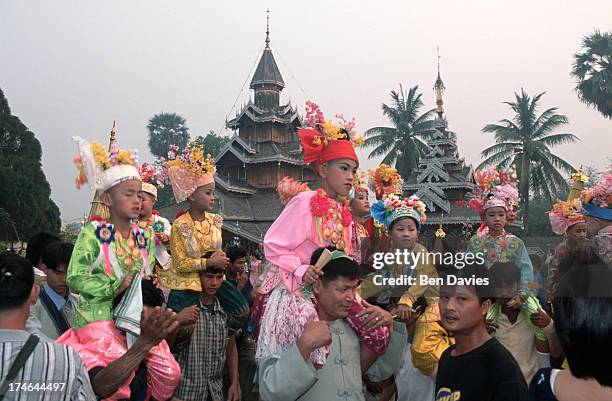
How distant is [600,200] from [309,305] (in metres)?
3.39

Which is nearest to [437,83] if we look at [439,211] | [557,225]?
[439,211]

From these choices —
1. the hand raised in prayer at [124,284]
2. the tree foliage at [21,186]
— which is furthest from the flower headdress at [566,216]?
the tree foliage at [21,186]

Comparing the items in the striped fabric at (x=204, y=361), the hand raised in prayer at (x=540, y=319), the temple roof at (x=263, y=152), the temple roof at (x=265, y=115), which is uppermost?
the temple roof at (x=265, y=115)

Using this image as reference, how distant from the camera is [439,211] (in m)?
26.4

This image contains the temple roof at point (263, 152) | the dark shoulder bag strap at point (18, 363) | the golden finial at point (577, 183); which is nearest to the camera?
the dark shoulder bag strap at point (18, 363)

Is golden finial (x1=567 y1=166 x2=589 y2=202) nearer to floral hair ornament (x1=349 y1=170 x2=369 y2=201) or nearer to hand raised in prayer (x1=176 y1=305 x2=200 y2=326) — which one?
floral hair ornament (x1=349 y1=170 x2=369 y2=201)

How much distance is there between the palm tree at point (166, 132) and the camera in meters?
61.2

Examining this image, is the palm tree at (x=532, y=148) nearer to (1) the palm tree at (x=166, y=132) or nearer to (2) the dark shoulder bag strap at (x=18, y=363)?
(2) the dark shoulder bag strap at (x=18, y=363)

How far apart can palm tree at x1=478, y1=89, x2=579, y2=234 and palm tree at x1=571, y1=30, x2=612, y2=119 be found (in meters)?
1.83

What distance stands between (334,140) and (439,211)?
2317 cm

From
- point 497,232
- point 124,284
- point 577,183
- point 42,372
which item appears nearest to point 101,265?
point 124,284

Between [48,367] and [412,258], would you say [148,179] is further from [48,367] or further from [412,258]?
[48,367]

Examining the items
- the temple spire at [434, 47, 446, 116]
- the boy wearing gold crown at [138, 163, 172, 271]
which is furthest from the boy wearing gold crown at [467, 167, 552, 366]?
the temple spire at [434, 47, 446, 116]

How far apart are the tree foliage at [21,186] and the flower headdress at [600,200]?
2331 cm
